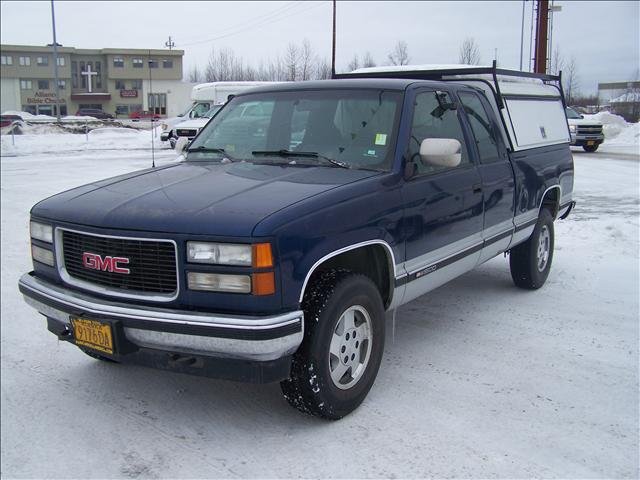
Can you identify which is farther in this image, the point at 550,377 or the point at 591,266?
the point at 591,266

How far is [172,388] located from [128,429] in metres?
0.56

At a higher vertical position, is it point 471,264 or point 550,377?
point 471,264

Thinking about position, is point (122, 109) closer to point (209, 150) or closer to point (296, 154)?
point (209, 150)

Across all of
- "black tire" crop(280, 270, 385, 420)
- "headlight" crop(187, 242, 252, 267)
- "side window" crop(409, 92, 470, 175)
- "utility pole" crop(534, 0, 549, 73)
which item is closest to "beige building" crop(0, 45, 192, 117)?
"utility pole" crop(534, 0, 549, 73)

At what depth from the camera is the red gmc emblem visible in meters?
3.37

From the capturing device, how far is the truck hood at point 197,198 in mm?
3209

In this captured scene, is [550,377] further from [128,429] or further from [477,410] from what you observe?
[128,429]

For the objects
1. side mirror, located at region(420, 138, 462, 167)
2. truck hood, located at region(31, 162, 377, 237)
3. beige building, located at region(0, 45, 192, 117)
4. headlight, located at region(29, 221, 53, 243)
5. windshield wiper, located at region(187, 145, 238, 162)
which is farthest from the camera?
beige building, located at region(0, 45, 192, 117)

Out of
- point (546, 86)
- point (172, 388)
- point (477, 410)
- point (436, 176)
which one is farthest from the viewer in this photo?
point (546, 86)

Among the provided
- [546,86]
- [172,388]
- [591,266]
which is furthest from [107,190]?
[591,266]

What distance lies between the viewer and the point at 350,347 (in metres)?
3.72

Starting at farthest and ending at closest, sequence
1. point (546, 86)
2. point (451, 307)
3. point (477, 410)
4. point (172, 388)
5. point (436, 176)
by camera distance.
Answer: point (546, 86) < point (451, 307) < point (436, 176) < point (172, 388) < point (477, 410)

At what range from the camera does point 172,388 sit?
409cm

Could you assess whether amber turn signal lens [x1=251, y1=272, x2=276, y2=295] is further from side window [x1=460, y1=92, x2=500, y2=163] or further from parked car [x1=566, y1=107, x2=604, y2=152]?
parked car [x1=566, y1=107, x2=604, y2=152]
